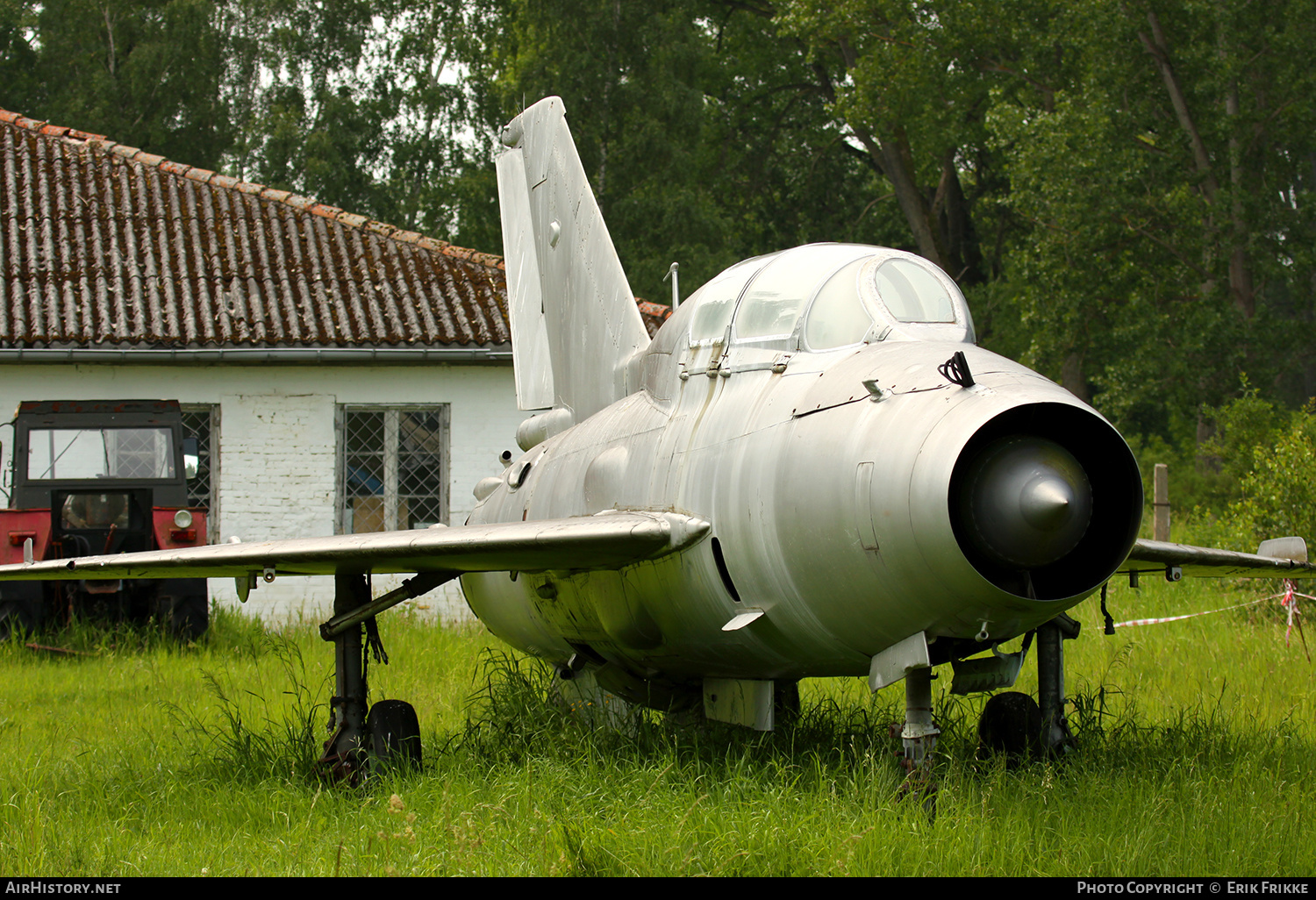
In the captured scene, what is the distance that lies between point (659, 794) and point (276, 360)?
37.1 ft

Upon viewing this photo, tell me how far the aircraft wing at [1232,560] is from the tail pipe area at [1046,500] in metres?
2.12

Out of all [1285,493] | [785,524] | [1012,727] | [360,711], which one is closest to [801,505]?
[785,524]

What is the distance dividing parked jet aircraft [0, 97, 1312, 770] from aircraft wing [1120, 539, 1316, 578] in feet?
0.06

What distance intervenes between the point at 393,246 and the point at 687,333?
12747 mm

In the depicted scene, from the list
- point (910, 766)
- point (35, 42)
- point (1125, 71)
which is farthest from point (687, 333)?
point (35, 42)

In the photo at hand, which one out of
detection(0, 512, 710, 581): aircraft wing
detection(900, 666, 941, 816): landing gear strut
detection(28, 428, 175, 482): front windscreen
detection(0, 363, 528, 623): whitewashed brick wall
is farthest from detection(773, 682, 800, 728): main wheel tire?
detection(0, 363, 528, 623): whitewashed brick wall

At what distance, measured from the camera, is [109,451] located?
13.5m

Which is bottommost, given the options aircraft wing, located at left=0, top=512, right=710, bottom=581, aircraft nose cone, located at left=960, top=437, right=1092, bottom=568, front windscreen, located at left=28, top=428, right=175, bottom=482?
aircraft wing, located at left=0, top=512, right=710, bottom=581

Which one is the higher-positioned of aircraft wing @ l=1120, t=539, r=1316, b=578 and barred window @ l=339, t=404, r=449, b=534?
barred window @ l=339, t=404, r=449, b=534

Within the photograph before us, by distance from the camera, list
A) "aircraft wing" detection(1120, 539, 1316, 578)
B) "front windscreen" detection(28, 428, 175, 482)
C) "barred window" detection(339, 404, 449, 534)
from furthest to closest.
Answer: "barred window" detection(339, 404, 449, 534) → "front windscreen" detection(28, 428, 175, 482) → "aircraft wing" detection(1120, 539, 1316, 578)

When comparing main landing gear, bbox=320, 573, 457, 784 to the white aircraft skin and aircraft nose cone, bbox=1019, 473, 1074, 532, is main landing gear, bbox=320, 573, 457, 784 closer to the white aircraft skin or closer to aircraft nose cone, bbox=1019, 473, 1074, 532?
the white aircraft skin

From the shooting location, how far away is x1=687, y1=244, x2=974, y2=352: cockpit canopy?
544cm

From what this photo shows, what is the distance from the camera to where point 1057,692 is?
670cm

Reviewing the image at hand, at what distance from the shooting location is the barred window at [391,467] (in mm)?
16203
